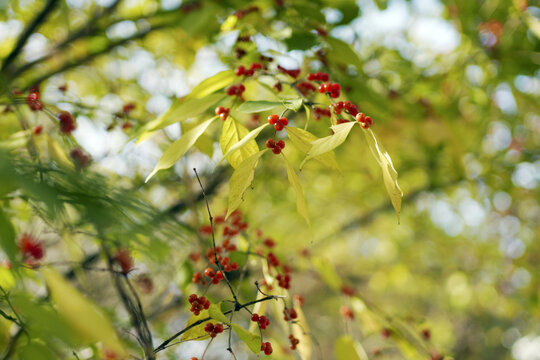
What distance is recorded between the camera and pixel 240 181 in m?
0.58

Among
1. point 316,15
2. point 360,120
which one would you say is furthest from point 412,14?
point 360,120

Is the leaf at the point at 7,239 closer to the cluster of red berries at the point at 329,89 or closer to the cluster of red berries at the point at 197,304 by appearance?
the cluster of red berries at the point at 197,304

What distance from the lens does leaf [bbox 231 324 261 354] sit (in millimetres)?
624

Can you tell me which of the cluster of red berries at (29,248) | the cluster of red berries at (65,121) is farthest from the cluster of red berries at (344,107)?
the cluster of red berries at (29,248)

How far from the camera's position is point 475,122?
79.9 inches

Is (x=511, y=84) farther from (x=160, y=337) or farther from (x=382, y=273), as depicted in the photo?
(x=160, y=337)

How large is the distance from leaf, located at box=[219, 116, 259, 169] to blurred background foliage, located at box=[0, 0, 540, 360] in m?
0.12

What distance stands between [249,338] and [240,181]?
0.27m

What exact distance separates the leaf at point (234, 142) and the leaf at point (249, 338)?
283 millimetres

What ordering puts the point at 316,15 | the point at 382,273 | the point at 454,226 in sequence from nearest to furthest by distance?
the point at 316,15, the point at 382,273, the point at 454,226

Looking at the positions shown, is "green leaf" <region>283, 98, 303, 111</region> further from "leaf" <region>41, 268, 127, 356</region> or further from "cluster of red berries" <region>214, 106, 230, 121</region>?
"leaf" <region>41, 268, 127, 356</region>

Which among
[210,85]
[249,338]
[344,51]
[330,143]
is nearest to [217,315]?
[249,338]

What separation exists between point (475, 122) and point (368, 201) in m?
0.89

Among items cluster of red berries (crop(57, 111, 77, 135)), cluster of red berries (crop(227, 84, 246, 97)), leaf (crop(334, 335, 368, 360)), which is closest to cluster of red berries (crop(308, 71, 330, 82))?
cluster of red berries (crop(227, 84, 246, 97))
